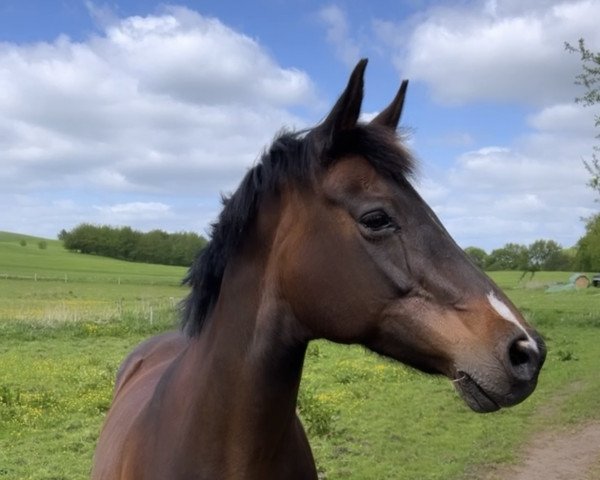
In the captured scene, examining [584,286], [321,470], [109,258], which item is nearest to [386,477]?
[321,470]

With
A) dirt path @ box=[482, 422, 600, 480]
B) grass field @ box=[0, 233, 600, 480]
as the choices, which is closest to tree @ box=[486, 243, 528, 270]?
grass field @ box=[0, 233, 600, 480]

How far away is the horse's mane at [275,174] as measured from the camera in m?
2.38

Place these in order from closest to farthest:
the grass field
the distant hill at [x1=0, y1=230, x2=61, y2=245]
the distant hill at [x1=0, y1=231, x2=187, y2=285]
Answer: the grass field
the distant hill at [x1=0, y1=231, x2=187, y2=285]
the distant hill at [x1=0, y1=230, x2=61, y2=245]

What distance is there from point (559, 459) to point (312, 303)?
23.8 feet

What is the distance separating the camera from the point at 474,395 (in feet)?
6.77

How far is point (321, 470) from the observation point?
7.65m

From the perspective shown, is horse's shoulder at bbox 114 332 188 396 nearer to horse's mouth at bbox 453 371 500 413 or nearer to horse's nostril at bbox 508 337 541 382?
Answer: horse's mouth at bbox 453 371 500 413

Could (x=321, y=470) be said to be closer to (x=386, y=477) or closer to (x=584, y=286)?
(x=386, y=477)

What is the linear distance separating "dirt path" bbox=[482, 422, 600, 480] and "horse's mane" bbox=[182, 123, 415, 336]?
236 inches

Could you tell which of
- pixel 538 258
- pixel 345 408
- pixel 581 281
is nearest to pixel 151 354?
pixel 345 408

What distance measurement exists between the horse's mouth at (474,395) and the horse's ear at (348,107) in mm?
979

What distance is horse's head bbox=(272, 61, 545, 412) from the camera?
2043mm

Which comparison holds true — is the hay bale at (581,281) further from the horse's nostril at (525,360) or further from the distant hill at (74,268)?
the horse's nostril at (525,360)

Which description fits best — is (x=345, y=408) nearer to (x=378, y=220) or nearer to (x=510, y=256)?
(x=378, y=220)
